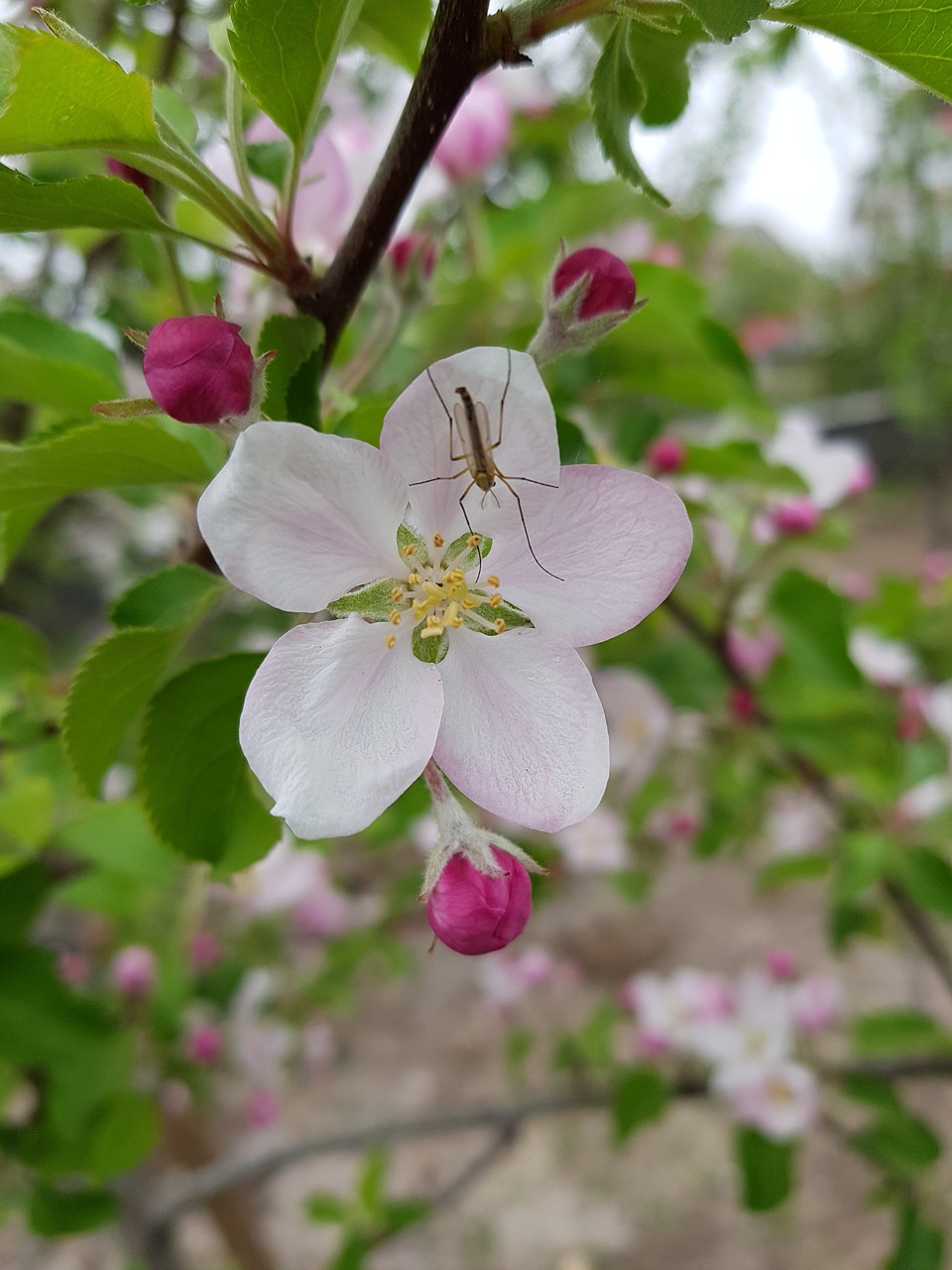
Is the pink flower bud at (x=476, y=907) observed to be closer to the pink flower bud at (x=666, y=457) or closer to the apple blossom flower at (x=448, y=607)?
the apple blossom flower at (x=448, y=607)

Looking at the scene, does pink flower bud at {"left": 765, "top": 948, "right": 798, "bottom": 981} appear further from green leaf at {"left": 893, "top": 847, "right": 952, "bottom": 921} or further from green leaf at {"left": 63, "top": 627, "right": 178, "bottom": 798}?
green leaf at {"left": 63, "top": 627, "right": 178, "bottom": 798}

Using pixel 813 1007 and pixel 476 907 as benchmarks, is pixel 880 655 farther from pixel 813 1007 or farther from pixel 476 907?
pixel 476 907

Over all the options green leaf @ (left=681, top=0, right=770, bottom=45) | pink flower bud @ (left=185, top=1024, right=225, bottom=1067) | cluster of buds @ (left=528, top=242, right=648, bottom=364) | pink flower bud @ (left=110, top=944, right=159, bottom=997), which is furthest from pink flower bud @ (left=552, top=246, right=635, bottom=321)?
pink flower bud @ (left=185, top=1024, right=225, bottom=1067)

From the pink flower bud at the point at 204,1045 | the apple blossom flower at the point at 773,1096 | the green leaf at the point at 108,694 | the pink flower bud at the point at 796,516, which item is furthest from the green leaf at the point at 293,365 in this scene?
the pink flower bud at the point at 204,1045

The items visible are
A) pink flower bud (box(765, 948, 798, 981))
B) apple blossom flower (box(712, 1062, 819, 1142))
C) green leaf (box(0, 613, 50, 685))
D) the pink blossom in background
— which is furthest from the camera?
pink flower bud (box(765, 948, 798, 981))

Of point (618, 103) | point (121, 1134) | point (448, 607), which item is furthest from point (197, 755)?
point (121, 1134)

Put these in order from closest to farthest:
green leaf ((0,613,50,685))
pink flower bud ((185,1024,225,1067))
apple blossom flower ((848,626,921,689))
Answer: green leaf ((0,613,50,685)) → apple blossom flower ((848,626,921,689)) → pink flower bud ((185,1024,225,1067))

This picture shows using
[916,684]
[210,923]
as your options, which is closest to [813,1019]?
[916,684]

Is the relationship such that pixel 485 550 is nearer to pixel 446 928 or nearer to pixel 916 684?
pixel 446 928
